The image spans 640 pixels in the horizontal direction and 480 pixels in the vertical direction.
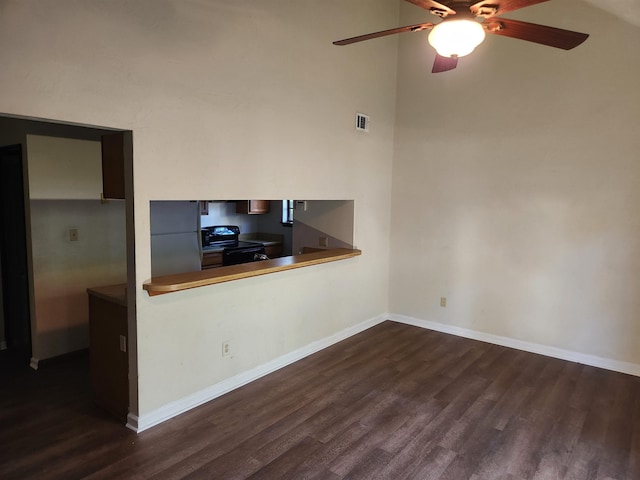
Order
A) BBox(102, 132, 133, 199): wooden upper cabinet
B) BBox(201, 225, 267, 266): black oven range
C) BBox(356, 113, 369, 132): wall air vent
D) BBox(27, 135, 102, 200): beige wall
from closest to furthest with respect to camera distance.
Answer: BBox(102, 132, 133, 199): wooden upper cabinet < BBox(27, 135, 102, 200): beige wall < BBox(356, 113, 369, 132): wall air vent < BBox(201, 225, 267, 266): black oven range

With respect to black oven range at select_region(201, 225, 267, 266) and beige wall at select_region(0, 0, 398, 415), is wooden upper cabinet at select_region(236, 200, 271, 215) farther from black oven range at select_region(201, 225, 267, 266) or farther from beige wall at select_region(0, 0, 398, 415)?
beige wall at select_region(0, 0, 398, 415)

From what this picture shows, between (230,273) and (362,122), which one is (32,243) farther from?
(362,122)

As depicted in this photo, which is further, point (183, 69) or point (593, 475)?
point (183, 69)

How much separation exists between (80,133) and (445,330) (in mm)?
4284

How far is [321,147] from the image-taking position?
405cm

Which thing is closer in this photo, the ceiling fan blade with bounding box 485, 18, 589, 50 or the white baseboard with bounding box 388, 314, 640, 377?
the ceiling fan blade with bounding box 485, 18, 589, 50

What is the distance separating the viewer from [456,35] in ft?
6.77

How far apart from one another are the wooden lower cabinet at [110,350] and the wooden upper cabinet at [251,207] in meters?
3.45

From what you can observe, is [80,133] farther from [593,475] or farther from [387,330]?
[593,475]

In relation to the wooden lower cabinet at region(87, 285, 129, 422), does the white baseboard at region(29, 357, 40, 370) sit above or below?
below

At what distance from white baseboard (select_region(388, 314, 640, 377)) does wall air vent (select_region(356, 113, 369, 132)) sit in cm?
229

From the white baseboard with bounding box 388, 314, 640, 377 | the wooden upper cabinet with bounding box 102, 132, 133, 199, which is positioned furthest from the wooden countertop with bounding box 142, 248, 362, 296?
the white baseboard with bounding box 388, 314, 640, 377

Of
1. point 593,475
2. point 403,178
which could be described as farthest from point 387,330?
point 593,475

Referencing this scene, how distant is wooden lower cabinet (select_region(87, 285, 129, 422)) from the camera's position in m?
2.89
